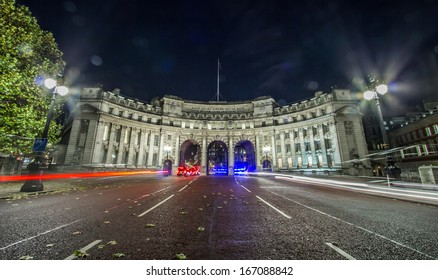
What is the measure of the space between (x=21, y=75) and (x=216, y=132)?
4242 centimetres

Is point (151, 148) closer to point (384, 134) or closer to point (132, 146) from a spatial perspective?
point (132, 146)

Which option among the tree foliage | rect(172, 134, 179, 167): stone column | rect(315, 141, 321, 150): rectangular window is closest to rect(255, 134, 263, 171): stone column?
rect(315, 141, 321, 150): rectangular window

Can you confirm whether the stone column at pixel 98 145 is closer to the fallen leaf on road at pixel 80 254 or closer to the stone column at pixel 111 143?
the stone column at pixel 111 143

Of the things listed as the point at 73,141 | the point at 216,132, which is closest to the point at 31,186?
the point at 73,141

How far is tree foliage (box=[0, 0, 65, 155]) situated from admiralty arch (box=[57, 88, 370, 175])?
23204 mm

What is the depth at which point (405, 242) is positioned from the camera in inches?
143

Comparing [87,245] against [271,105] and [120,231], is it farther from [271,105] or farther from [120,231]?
[271,105]

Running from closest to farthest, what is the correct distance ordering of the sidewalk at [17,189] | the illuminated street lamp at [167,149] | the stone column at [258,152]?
the sidewalk at [17,189] → the illuminated street lamp at [167,149] → the stone column at [258,152]

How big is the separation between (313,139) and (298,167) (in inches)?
314

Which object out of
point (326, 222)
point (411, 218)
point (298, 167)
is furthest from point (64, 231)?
point (298, 167)

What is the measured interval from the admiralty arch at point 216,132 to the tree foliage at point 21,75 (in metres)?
23.2

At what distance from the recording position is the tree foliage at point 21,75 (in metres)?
11.3

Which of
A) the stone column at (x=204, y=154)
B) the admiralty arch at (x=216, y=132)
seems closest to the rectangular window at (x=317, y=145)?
the admiralty arch at (x=216, y=132)

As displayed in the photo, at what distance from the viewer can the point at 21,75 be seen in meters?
11.9
